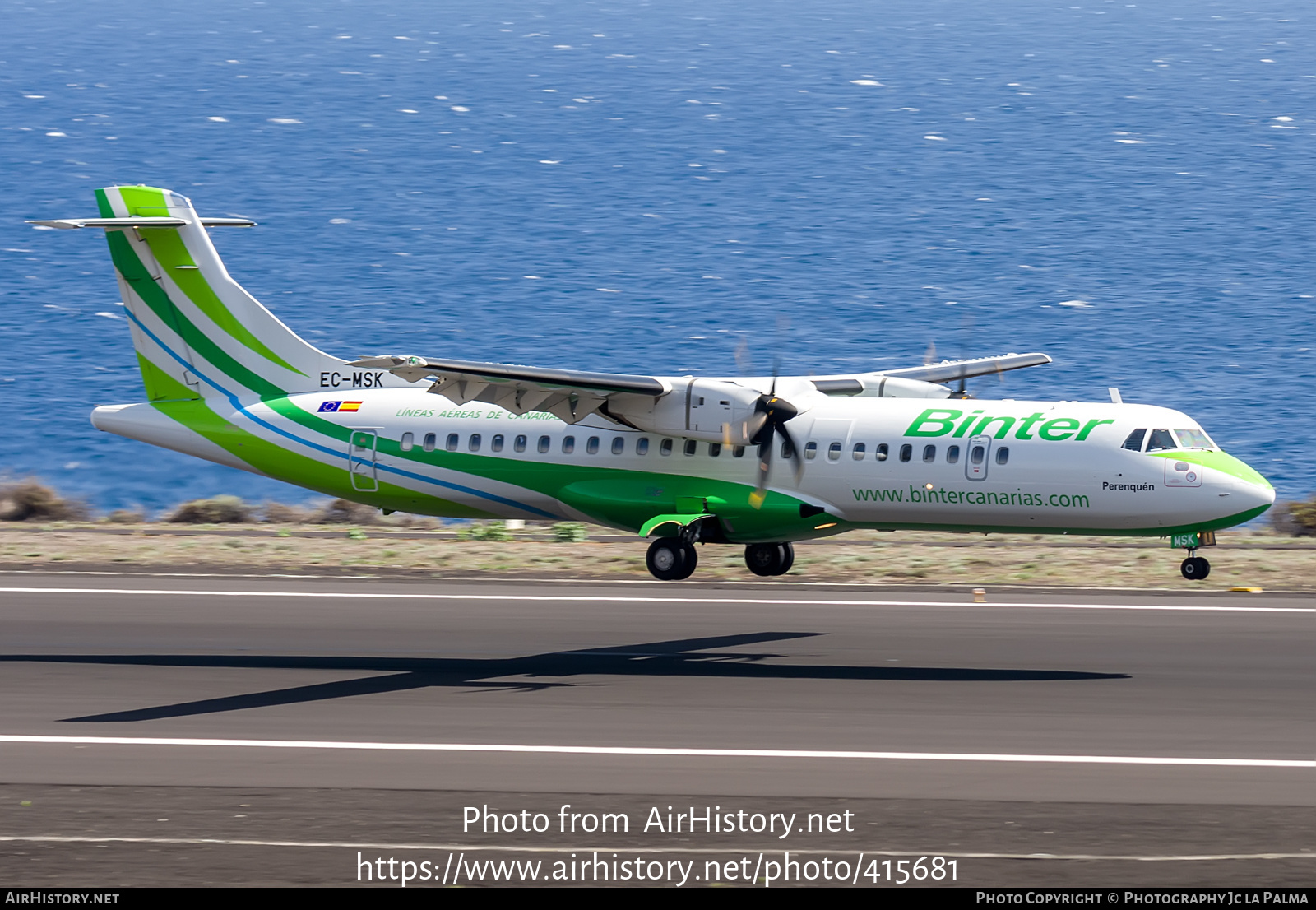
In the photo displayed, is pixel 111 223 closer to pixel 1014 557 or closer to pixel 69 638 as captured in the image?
pixel 69 638

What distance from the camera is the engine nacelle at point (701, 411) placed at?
2605cm

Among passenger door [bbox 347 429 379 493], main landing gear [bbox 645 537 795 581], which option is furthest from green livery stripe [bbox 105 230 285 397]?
main landing gear [bbox 645 537 795 581]

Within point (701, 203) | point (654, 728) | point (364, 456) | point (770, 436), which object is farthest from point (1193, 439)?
point (701, 203)

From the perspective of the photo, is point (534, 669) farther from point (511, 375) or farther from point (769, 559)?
point (769, 559)

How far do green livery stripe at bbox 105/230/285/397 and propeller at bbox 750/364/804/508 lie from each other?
8967 mm

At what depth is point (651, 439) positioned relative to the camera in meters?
27.0

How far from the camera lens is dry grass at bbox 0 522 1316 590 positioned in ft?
91.2

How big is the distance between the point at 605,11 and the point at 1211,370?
132 metres

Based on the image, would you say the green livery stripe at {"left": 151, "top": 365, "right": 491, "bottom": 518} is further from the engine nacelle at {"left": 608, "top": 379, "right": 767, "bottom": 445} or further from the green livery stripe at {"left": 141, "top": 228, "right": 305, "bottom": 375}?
the engine nacelle at {"left": 608, "top": 379, "right": 767, "bottom": 445}

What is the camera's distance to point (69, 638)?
20344 millimetres

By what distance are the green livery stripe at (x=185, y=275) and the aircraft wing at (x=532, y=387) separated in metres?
5.77

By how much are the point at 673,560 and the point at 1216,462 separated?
8735 mm

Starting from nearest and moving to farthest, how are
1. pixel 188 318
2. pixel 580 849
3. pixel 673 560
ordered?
1. pixel 580 849
2. pixel 673 560
3. pixel 188 318

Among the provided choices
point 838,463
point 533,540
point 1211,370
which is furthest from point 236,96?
point 838,463
